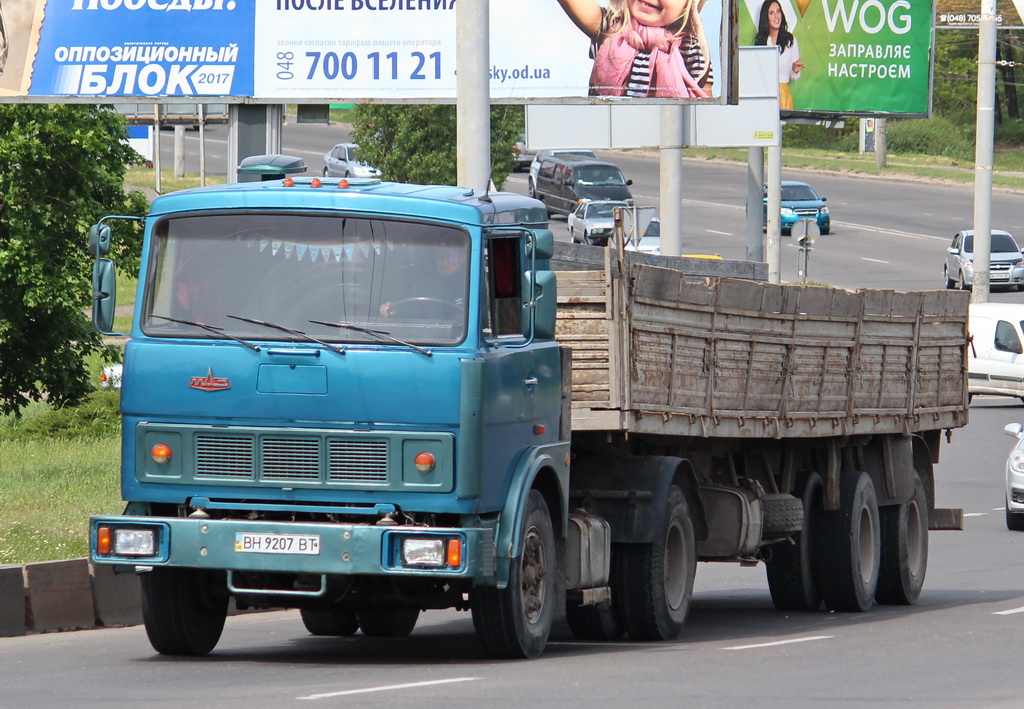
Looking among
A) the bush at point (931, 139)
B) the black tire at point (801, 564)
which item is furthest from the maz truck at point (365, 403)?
the bush at point (931, 139)

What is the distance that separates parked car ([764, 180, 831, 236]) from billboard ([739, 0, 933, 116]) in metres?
8.63

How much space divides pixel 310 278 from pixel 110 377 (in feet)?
74.0

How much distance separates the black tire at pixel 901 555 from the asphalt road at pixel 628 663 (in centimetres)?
22

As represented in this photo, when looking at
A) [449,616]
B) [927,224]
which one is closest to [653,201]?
[927,224]

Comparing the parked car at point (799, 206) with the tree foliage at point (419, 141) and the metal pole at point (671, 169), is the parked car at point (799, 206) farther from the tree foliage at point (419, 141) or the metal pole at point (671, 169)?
the metal pole at point (671, 169)

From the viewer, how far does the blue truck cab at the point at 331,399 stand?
31.3ft

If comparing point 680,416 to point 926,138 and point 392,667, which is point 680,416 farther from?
point 926,138

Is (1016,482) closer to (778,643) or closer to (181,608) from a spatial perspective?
(778,643)

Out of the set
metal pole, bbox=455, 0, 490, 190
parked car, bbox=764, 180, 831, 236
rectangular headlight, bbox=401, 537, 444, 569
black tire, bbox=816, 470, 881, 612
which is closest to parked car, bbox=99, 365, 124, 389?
metal pole, bbox=455, 0, 490, 190

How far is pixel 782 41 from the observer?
46.6 meters

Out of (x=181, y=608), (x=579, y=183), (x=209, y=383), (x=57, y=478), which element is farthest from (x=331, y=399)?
(x=579, y=183)

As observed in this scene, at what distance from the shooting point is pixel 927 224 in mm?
62344

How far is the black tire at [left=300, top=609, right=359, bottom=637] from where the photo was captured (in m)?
12.1

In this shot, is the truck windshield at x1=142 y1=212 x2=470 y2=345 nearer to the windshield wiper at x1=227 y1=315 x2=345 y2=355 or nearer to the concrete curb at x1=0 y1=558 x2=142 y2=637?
the windshield wiper at x1=227 y1=315 x2=345 y2=355
